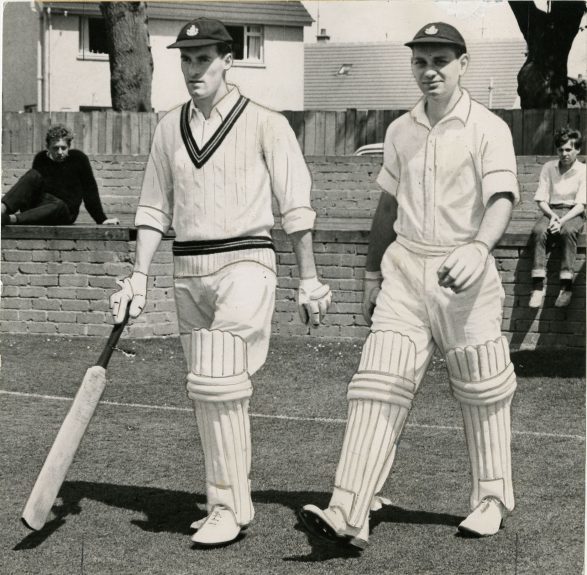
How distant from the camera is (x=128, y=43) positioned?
16.3 m

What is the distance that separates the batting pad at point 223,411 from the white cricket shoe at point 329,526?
0.43 meters

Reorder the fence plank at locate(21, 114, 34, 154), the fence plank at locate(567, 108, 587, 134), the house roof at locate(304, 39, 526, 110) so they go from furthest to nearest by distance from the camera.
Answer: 1. the fence plank at locate(21, 114, 34, 154)
2. the fence plank at locate(567, 108, 587, 134)
3. the house roof at locate(304, 39, 526, 110)

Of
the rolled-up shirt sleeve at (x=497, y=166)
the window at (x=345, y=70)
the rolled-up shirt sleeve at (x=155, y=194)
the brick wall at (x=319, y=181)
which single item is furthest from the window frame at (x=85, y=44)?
the rolled-up shirt sleeve at (x=497, y=166)

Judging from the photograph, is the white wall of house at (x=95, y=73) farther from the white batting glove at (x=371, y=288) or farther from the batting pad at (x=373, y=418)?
the batting pad at (x=373, y=418)

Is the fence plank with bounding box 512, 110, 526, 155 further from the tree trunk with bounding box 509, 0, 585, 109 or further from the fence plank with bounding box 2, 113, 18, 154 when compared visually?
the fence plank with bounding box 2, 113, 18, 154

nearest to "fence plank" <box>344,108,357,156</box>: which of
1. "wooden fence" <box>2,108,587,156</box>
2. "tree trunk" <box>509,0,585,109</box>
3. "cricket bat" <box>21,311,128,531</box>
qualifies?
"wooden fence" <box>2,108,587,156</box>

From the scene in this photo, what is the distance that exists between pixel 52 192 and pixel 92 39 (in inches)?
1070

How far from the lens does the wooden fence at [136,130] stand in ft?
65.7

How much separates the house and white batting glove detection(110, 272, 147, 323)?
2101 cm

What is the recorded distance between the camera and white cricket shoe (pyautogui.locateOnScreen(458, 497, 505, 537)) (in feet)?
19.5

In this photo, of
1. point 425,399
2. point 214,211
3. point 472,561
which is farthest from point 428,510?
point 425,399

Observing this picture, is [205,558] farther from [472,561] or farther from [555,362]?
[555,362]

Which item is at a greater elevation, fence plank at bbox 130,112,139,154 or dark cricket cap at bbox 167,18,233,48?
dark cricket cap at bbox 167,18,233,48

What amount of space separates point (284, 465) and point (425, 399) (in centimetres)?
259
